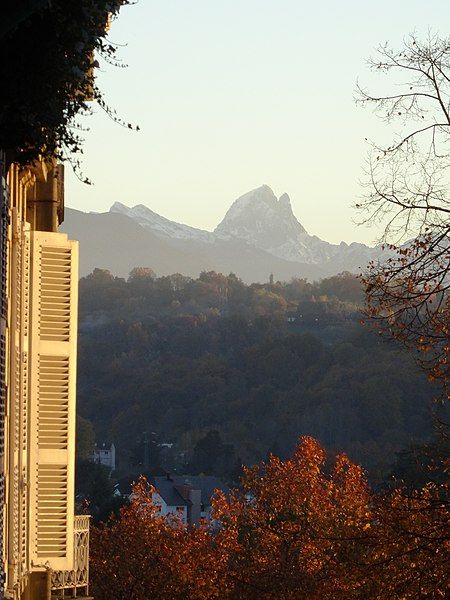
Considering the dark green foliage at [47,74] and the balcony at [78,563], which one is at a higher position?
the dark green foliage at [47,74]

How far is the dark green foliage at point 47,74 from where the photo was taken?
10172 mm

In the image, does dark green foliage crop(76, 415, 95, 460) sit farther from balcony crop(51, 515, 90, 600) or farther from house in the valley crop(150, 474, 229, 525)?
balcony crop(51, 515, 90, 600)

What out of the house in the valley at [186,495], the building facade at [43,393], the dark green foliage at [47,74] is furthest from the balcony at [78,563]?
the house in the valley at [186,495]

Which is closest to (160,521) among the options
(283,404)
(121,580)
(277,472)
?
(277,472)

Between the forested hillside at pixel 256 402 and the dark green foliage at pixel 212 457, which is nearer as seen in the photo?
the dark green foliage at pixel 212 457

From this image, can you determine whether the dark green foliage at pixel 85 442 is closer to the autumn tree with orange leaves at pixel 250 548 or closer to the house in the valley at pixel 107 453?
the house in the valley at pixel 107 453

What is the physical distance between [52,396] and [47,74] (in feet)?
14.9

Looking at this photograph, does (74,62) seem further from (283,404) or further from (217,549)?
(283,404)

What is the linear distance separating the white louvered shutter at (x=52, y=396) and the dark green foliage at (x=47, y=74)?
111 inches

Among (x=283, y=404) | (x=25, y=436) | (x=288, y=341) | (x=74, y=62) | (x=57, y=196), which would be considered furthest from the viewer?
(x=288, y=341)

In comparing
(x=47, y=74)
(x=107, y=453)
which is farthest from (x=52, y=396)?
(x=107, y=453)

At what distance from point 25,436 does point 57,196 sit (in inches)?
151

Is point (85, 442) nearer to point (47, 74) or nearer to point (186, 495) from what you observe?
point (186, 495)

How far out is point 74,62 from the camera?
36.2 feet
